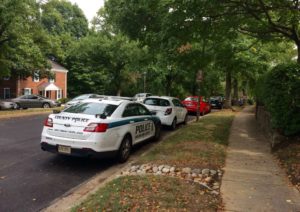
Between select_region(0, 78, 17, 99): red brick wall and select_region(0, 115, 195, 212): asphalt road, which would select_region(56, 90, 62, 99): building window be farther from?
select_region(0, 115, 195, 212): asphalt road

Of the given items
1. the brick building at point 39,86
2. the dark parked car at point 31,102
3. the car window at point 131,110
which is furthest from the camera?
the brick building at point 39,86

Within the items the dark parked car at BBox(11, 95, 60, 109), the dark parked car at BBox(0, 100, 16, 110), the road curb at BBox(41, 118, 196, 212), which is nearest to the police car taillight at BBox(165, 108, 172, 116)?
the road curb at BBox(41, 118, 196, 212)

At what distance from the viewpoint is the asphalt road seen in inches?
203

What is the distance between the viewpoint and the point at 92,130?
6934 mm

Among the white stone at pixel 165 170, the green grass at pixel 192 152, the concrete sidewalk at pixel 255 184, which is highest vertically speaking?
the green grass at pixel 192 152

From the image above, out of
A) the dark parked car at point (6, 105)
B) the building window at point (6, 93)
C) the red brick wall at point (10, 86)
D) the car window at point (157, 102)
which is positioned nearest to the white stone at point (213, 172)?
the car window at point (157, 102)

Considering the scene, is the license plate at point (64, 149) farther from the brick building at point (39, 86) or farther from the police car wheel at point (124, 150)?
the brick building at point (39, 86)

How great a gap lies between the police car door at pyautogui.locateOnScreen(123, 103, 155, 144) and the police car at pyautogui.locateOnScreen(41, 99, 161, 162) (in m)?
0.03

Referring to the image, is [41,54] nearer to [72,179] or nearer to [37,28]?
[37,28]

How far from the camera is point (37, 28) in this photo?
26141 millimetres

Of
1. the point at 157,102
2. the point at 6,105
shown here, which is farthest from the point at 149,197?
the point at 6,105

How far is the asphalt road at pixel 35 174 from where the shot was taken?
5.15 meters

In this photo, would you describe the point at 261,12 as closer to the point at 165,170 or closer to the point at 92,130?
the point at 165,170

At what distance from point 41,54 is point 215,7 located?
21.5 m
